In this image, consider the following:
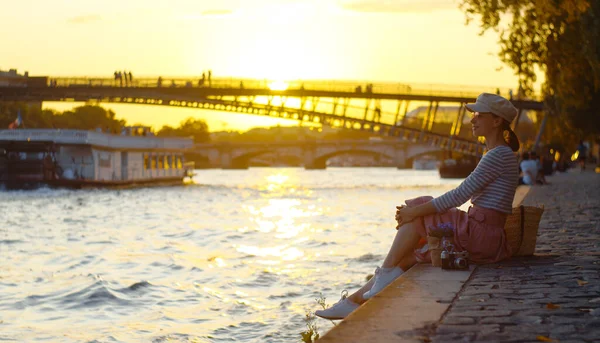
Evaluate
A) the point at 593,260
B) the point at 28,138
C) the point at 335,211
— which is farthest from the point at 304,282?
the point at 28,138

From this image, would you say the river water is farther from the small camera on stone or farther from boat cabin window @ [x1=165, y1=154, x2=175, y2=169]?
boat cabin window @ [x1=165, y1=154, x2=175, y2=169]

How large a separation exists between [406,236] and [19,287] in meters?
6.96

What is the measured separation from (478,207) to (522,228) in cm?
75

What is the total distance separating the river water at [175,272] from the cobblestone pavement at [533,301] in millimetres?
2406

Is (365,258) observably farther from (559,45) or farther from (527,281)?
(527,281)

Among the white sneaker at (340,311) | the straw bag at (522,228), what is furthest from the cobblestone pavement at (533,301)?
Answer: the white sneaker at (340,311)

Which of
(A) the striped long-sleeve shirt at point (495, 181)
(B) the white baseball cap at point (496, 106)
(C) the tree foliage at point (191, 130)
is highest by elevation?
(B) the white baseball cap at point (496, 106)

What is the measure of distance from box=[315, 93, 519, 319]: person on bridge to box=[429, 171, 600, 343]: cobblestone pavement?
284mm

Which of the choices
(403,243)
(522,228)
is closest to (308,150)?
(522,228)

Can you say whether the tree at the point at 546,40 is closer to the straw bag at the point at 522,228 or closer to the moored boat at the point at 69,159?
the straw bag at the point at 522,228

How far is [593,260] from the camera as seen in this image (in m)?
9.39

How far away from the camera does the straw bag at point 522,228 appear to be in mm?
8797

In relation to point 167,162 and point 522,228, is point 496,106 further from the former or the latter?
point 167,162

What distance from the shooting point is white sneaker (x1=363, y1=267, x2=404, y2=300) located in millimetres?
7672
